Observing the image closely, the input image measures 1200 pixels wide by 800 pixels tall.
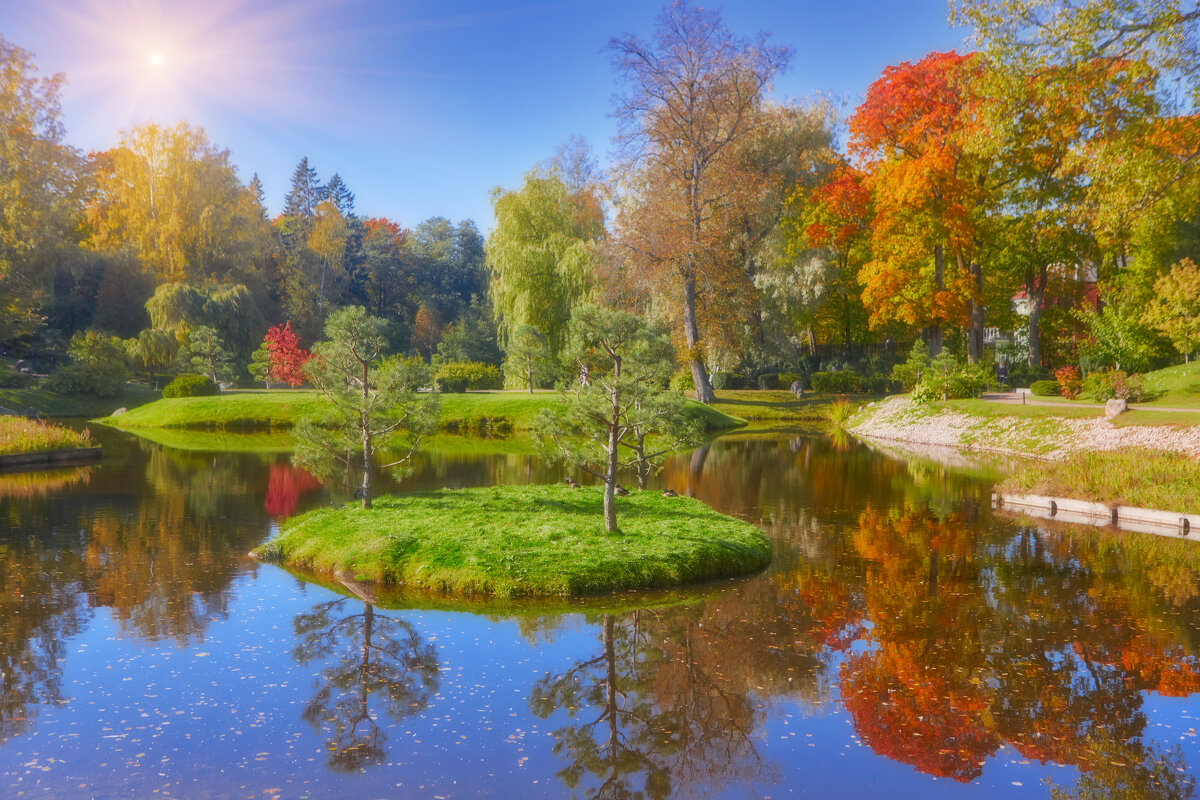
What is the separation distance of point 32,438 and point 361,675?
2007cm

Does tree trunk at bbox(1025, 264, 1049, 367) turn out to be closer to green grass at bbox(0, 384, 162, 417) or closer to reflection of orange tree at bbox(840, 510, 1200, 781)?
reflection of orange tree at bbox(840, 510, 1200, 781)

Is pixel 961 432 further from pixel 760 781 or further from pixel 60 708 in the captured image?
pixel 60 708

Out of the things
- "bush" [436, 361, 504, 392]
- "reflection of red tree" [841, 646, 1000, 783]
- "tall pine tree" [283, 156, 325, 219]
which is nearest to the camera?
"reflection of red tree" [841, 646, 1000, 783]

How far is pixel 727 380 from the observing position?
142 ft

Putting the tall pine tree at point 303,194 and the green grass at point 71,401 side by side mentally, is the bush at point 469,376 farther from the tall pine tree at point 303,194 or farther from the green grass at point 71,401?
the tall pine tree at point 303,194

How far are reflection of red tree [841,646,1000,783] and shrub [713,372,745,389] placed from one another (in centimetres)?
3549

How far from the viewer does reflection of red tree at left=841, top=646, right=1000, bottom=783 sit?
593 cm

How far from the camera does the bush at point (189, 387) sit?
37875mm

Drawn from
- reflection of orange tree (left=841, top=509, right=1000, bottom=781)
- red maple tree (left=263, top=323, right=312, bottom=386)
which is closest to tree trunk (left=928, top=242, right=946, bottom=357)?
reflection of orange tree (left=841, top=509, right=1000, bottom=781)

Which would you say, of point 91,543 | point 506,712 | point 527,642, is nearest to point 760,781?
point 506,712

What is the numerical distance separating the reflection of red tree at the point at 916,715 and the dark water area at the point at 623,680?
0.03 metres

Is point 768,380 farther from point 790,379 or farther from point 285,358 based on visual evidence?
point 285,358

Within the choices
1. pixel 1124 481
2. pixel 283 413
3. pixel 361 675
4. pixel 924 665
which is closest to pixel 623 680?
pixel 361 675

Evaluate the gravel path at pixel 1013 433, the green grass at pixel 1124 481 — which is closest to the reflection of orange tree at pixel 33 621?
the green grass at pixel 1124 481
